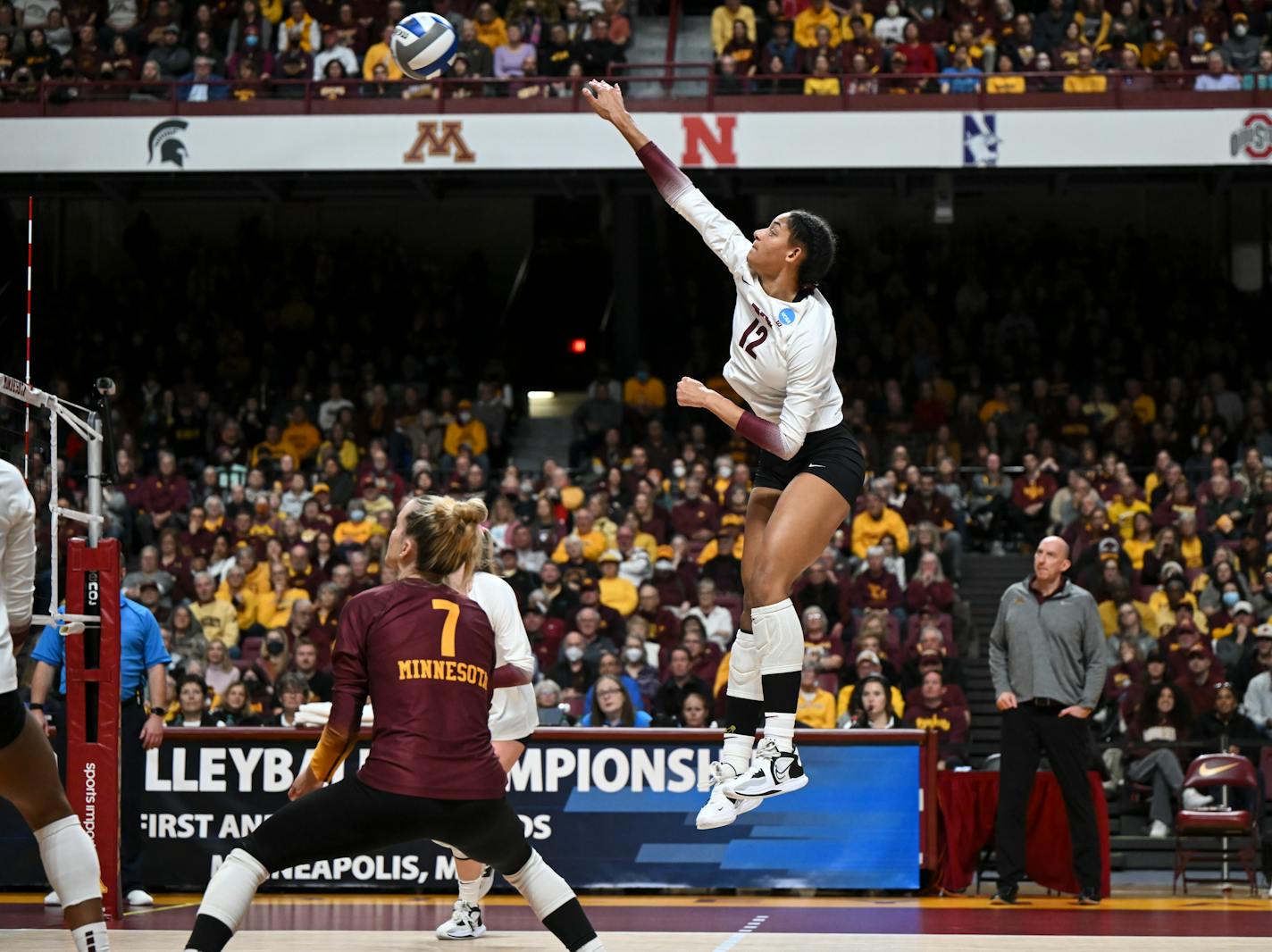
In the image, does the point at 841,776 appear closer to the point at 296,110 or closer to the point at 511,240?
the point at 296,110

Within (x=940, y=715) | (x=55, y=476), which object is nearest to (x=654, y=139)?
(x=940, y=715)

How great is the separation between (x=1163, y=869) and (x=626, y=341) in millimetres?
11972

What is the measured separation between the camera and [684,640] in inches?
593

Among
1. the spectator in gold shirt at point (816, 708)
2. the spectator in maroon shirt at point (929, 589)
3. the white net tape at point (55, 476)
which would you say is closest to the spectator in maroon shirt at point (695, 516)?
the spectator in maroon shirt at point (929, 589)

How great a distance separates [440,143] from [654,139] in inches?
99.1

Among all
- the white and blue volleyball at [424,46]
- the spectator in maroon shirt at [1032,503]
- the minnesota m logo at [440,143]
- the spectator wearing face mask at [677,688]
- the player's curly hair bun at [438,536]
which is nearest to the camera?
the player's curly hair bun at [438,536]

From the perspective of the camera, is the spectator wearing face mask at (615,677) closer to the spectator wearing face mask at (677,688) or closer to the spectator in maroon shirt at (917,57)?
the spectator wearing face mask at (677,688)

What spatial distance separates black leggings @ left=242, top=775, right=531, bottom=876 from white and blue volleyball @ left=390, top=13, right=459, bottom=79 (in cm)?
460

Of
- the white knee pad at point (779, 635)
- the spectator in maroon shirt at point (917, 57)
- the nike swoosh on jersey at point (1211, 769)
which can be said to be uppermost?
the spectator in maroon shirt at point (917, 57)

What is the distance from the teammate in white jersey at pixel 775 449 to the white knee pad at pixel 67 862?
2.34m

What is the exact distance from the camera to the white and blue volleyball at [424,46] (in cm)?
940

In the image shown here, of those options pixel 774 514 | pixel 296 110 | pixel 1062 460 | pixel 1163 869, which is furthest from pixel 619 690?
pixel 296 110

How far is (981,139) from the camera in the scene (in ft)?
65.4

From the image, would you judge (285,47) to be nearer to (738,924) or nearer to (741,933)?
(738,924)
